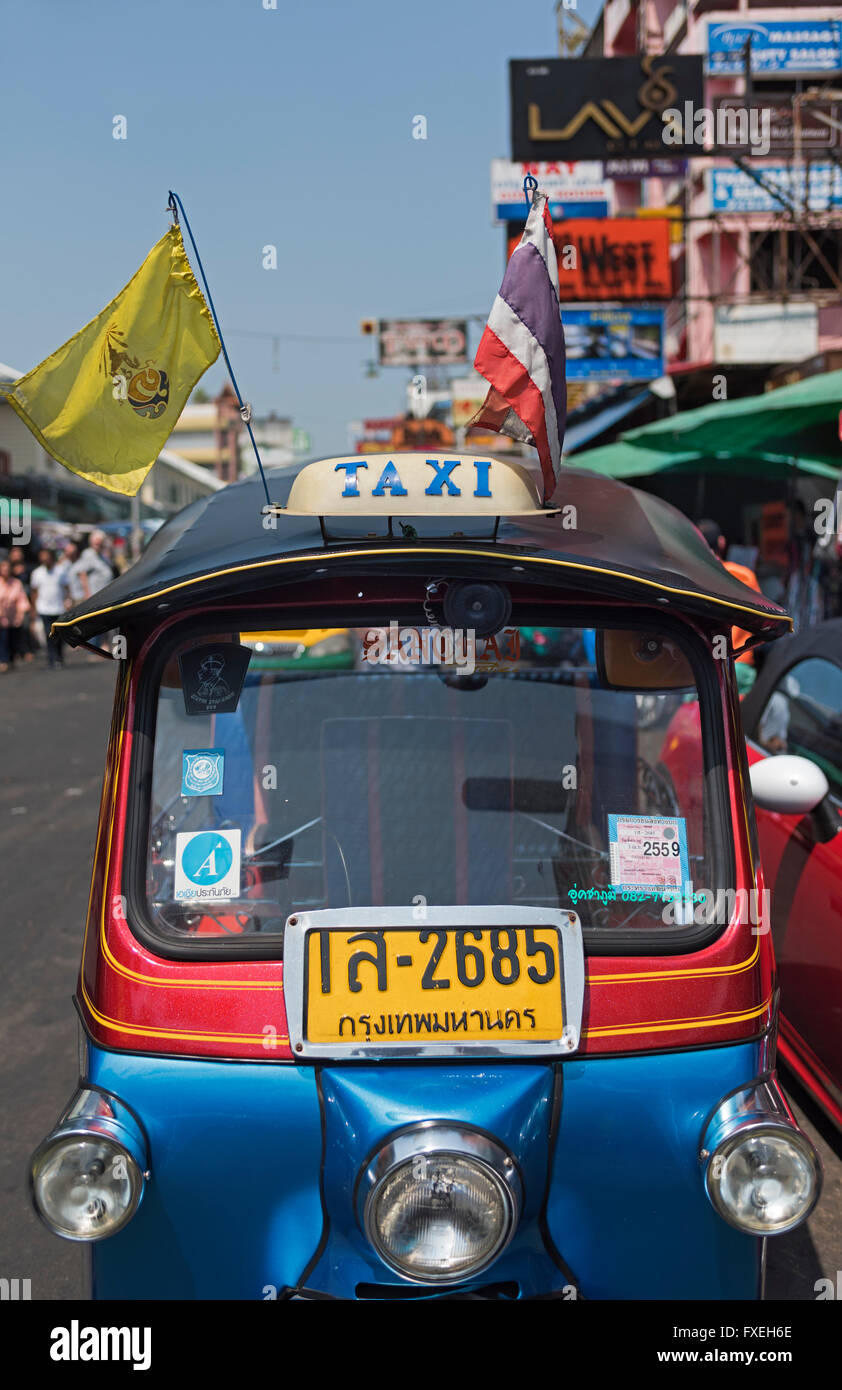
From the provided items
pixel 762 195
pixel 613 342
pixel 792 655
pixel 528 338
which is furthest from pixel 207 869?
pixel 762 195

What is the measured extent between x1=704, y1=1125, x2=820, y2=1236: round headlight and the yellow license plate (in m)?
0.36

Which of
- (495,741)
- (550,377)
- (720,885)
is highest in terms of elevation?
(550,377)

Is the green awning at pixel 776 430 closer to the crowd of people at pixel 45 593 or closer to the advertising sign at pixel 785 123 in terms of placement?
the advertising sign at pixel 785 123

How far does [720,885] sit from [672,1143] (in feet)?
1.63

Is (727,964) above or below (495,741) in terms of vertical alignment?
below

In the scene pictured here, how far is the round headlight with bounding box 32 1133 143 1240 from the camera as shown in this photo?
1965mm

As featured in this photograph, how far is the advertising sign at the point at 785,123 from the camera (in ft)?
45.9

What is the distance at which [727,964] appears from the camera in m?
2.20

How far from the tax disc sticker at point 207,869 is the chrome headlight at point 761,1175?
1.03m

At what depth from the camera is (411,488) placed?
215cm

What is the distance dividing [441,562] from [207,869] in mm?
769
